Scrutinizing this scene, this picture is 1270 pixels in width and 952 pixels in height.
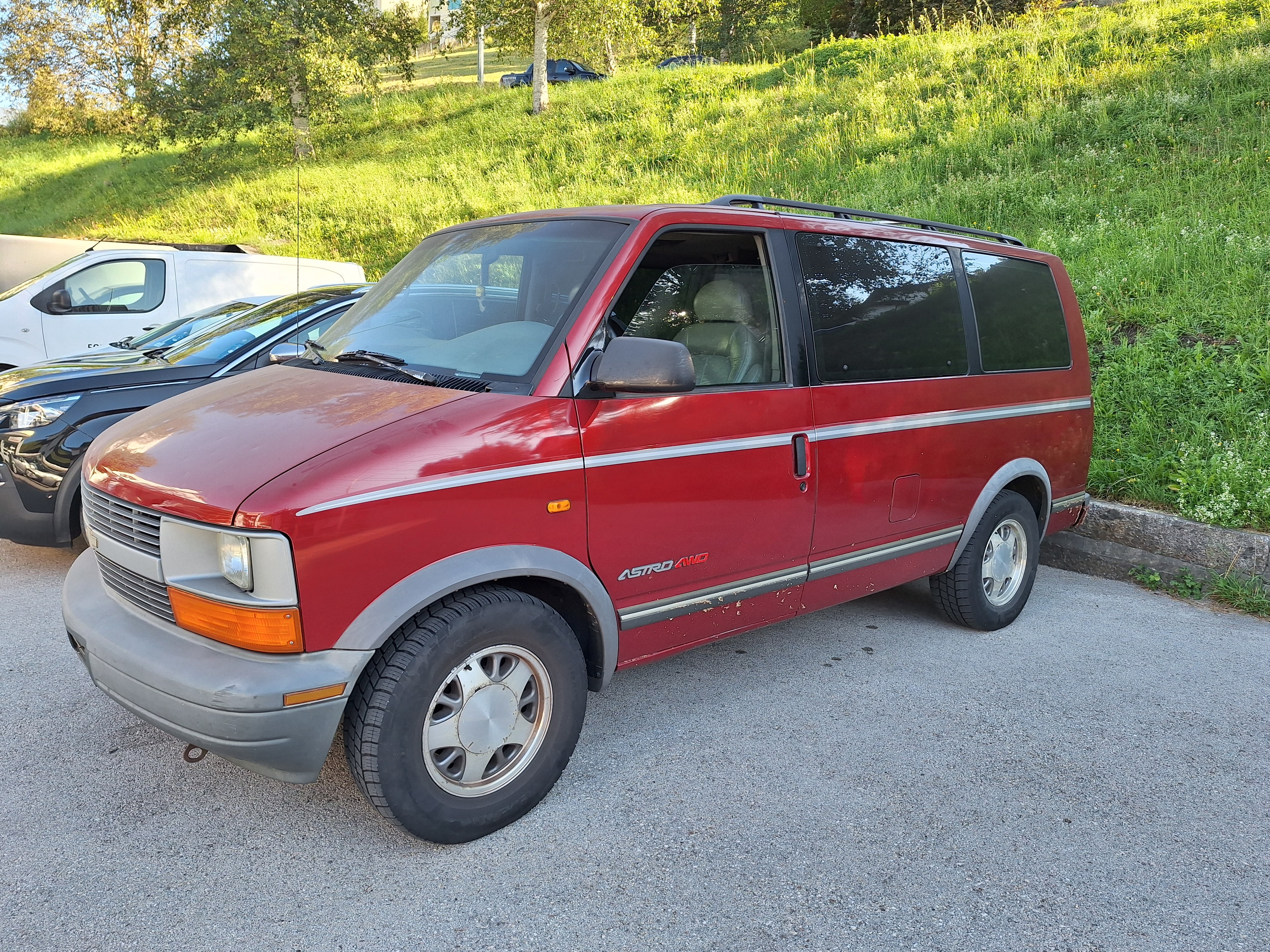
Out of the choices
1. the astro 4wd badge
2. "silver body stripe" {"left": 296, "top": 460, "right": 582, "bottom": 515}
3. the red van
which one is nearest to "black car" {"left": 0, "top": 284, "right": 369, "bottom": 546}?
the red van

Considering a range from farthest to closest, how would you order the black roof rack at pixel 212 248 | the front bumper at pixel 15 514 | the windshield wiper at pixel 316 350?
the black roof rack at pixel 212 248, the front bumper at pixel 15 514, the windshield wiper at pixel 316 350

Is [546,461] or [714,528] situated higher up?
[546,461]

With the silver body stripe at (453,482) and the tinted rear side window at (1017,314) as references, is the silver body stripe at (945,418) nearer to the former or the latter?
the tinted rear side window at (1017,314)

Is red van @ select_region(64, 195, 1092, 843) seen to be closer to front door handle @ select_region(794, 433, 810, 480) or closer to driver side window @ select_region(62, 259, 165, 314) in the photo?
front door handle @ select_region(794, 433, 810, 480)

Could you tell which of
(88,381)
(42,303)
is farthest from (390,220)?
(88,381)

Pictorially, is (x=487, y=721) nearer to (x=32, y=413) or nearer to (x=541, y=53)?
(x=32, y=413)

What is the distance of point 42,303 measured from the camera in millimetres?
9453

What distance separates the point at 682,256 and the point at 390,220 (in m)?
15.8

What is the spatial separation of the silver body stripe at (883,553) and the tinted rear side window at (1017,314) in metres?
0.86

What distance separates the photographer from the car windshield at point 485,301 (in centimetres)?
319

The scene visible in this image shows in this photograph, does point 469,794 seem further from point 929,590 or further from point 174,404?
point 929,590

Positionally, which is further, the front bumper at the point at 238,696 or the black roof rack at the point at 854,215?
the black roof rack at the point at 854,215

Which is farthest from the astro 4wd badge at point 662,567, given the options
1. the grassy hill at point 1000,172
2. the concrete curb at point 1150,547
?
the grassy hill at point 1000,172

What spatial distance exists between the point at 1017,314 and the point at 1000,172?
7389mm
